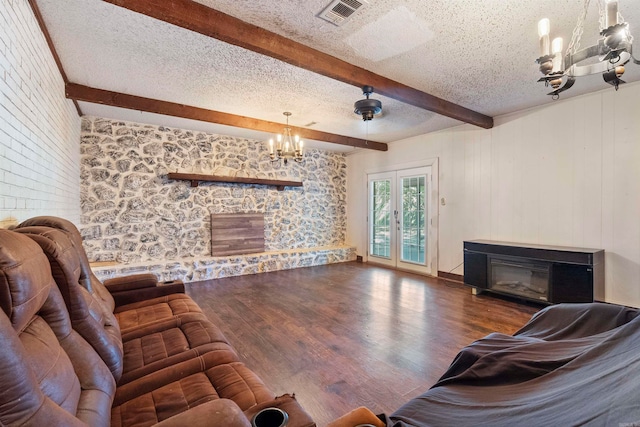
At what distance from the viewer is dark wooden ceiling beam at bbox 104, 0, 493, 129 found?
196 cm

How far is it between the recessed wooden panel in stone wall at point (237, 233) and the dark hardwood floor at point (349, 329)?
29.2 inches

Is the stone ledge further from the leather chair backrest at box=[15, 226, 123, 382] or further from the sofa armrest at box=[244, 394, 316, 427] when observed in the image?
the sofa armrest at box=[244, 394, 316, 427]

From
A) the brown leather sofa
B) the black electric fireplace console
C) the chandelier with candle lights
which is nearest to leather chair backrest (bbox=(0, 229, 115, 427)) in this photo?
the brown leather sofa

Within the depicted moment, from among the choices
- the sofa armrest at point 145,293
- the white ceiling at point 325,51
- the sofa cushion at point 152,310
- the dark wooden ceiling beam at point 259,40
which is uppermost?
the white ceiling at point 325,51

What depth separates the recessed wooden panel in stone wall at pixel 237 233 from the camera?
5594mm

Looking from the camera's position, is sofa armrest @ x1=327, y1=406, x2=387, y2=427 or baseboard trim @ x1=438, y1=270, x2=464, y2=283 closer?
sofa armrest @ x1=327, y1=406, x2=387, y2=427

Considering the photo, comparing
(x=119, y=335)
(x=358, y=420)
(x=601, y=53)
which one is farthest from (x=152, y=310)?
(x=601, y=53)

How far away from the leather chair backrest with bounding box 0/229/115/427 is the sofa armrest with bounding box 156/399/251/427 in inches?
10.2

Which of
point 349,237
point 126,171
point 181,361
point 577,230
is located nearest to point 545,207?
point 577,230

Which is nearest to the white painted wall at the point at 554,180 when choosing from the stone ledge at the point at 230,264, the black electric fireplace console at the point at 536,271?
the black electric fireplace console at the point at 536,271

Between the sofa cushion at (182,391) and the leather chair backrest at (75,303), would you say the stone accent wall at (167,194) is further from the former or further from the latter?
the sofa cushion at (182,391)

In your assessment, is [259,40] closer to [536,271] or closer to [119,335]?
[119,335]

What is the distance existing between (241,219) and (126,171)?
209 centimetres

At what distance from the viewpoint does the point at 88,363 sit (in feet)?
3.88
